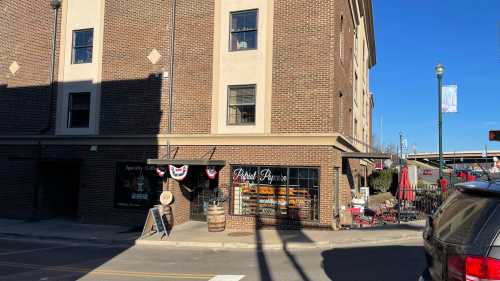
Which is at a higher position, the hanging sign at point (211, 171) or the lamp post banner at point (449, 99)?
the lamp post banner at point (449, 99)

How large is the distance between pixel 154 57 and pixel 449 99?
11.6 meters

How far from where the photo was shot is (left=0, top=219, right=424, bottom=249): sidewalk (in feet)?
42.5

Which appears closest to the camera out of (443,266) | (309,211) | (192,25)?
(443,266)

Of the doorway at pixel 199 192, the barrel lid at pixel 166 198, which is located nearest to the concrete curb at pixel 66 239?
the barrel lid at pixel 166 198

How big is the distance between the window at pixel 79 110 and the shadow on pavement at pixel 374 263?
12.4 meters

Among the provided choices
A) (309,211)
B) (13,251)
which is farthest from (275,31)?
(13,251)

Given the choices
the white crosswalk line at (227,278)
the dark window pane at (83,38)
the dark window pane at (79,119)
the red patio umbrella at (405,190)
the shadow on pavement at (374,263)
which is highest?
the dark window pane at (83,38)

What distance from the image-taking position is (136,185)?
706 inches

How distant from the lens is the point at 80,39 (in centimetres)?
1964

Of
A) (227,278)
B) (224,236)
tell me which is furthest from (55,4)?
(227,278)

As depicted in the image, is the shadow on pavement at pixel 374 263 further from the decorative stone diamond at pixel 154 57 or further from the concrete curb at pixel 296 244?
the decorative stone diamond at pixel 154 57

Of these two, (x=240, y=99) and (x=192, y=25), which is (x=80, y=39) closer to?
(x=192, y=25)

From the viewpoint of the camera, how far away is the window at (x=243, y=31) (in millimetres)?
16969

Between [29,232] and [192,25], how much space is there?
32.2 feet
